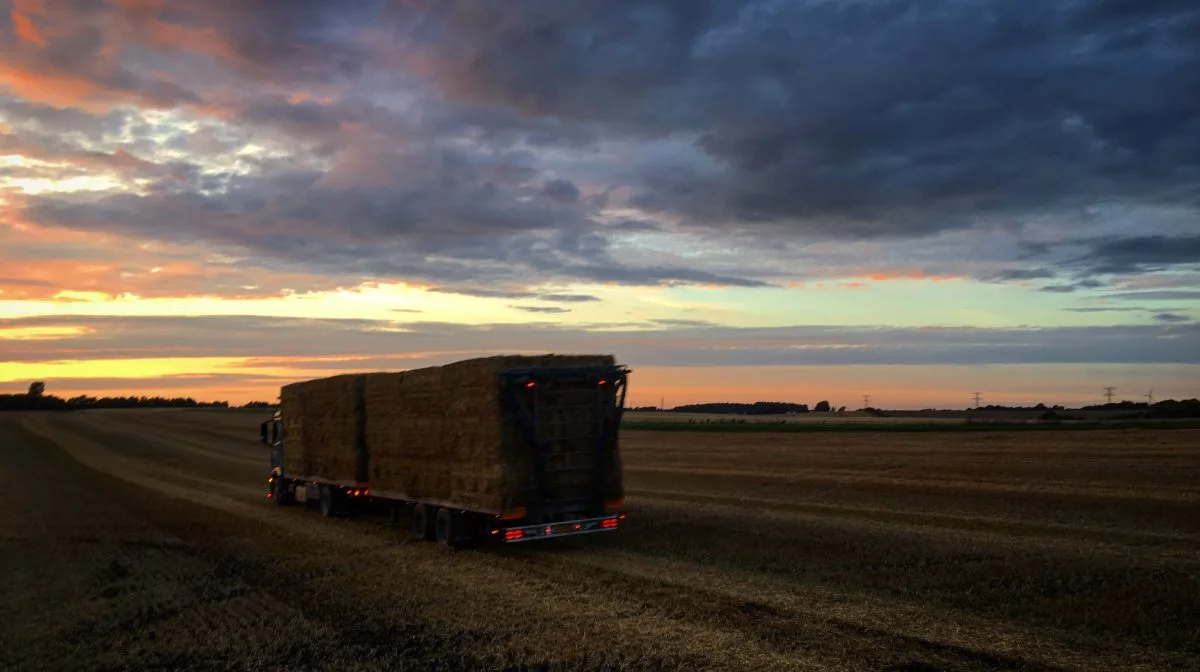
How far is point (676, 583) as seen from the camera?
12.8m

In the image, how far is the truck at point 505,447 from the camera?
1562 centimetres

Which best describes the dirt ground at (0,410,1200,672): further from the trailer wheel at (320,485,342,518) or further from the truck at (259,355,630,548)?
the truck at (259,355,630,548)

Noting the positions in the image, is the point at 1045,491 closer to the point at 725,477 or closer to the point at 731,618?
the point at 725,477

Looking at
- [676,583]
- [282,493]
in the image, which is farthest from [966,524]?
[282,493]

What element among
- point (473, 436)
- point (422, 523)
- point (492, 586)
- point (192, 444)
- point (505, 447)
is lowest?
point (492, 586)

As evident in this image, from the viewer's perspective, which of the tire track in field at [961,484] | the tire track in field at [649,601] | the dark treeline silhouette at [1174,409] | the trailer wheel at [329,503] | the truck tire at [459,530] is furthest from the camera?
the dark treeline silhouette at [1174,409]

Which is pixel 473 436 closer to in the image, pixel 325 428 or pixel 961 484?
pixel 325 428

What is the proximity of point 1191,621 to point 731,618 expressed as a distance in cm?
496

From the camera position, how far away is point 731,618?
1070cm

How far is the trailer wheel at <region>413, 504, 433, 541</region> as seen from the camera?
17719 millimetres

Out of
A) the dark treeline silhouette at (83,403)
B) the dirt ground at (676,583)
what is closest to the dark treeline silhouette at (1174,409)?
the dirt ground at (676,583)

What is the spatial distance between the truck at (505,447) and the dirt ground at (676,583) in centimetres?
65

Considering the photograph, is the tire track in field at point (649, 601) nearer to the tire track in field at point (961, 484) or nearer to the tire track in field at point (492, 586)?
the tire track in field at point (492, 586)

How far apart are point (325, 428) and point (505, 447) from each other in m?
8.77
